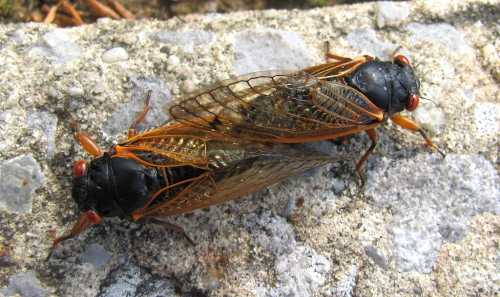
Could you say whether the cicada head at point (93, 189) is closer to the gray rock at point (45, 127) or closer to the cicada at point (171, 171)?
the cicada at point (171, 171)

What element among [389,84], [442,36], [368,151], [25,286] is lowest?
[25,286]

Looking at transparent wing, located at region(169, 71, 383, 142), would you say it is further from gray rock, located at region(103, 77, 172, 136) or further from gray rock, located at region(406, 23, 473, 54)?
gray rock, located at region(406, 23, 473, 54)

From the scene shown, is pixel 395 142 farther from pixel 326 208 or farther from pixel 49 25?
pixel 49 25

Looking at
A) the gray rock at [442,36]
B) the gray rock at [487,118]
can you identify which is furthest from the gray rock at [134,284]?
the gray rock at [442,36]

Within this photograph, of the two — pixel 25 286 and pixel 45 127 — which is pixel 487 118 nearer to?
pixel 45 127

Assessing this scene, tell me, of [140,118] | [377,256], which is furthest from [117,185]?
[377,256]

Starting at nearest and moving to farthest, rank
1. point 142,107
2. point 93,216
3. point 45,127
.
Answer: point 93,216
point 45,127
point 142,107
